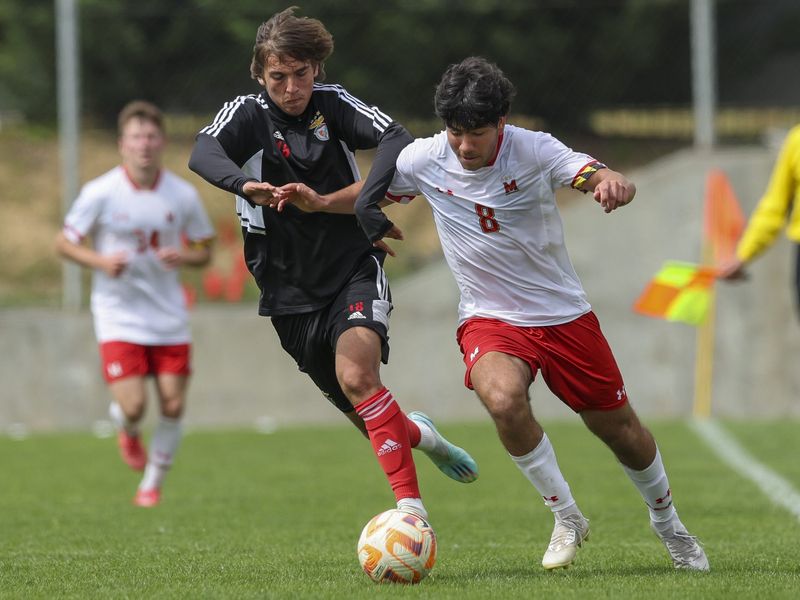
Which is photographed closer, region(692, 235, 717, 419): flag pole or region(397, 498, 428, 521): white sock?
region(397, 498, 428, 521): white sock

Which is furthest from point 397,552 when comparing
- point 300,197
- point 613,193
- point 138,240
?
point 138,240

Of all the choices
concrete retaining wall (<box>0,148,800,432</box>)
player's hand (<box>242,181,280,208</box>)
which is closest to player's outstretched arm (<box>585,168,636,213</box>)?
player's hand (<box>242,181,280,208</box>)

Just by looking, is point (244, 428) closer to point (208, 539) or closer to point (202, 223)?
point (202, 223)

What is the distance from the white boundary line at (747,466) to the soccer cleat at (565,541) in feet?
7.67

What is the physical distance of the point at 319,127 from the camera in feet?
19.8

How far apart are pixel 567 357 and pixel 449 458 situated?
3.89 feet

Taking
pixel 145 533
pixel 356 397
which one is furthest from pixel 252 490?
pixel 356 397

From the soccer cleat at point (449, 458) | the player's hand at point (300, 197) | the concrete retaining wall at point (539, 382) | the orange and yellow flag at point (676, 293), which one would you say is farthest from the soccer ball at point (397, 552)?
the concrete retaining wall at point (539, 382)

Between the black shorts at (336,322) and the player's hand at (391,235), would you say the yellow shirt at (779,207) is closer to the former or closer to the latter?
the black shorts at (336,322)

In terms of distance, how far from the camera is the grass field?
5184 mm

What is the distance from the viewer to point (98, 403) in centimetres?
1484

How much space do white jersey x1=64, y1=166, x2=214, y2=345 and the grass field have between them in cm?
115

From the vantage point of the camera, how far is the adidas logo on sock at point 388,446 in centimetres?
565

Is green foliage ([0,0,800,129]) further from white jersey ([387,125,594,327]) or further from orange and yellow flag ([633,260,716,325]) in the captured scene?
white jersey ([387,125,594,327])
